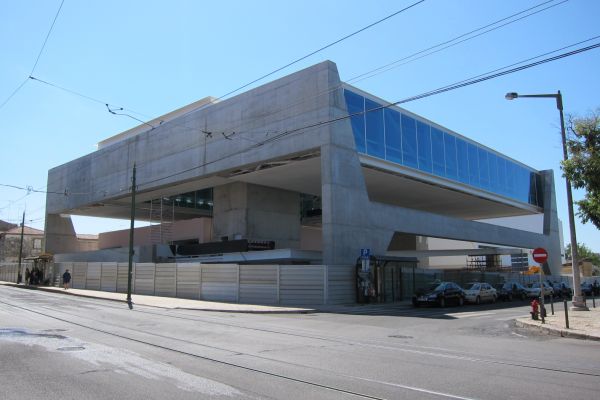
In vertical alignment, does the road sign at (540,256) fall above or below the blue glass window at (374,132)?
below

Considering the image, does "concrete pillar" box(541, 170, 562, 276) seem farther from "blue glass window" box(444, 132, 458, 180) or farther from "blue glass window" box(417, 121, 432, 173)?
"blue glass window" box(417, 121, 432, 173)

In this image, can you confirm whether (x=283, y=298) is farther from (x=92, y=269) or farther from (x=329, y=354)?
(x=92, y=269)

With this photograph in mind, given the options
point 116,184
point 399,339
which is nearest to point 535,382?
point 399,339

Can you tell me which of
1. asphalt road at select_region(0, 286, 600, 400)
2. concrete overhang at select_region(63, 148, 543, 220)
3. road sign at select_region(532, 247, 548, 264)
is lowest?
asphalt road at select_region(0, 286, 600, 400)

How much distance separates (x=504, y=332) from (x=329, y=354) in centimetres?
825

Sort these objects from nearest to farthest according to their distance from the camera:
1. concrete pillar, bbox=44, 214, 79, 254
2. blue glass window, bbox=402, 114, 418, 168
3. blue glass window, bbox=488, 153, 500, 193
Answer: blue glass window, bbox=402, 114, 418, 168
blue glass window, bbox=488, 153, 500, 193
concrete pillar, bbox=44, 214, 79, 254

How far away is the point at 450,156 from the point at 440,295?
19262mm

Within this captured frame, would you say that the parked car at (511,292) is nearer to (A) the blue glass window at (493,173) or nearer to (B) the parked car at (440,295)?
(B) the parked car at (440,295)

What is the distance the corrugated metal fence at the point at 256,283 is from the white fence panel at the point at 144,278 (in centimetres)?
7

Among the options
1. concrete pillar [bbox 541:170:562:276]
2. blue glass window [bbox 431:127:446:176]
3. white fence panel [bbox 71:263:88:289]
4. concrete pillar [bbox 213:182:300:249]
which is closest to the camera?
concrete pillar [bbox 213:182:300:249]

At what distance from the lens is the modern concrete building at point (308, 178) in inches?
1250

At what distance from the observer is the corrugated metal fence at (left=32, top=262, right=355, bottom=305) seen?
27438mm

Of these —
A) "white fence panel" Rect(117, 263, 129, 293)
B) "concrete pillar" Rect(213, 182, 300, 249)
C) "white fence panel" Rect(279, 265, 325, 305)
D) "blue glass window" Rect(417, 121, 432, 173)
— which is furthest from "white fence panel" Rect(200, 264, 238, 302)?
"blue glass window" Rect(417, 121, 432, 173)

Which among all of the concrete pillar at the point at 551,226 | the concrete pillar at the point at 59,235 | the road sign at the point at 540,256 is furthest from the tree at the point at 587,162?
the concrete pillar at the point at 59,235
